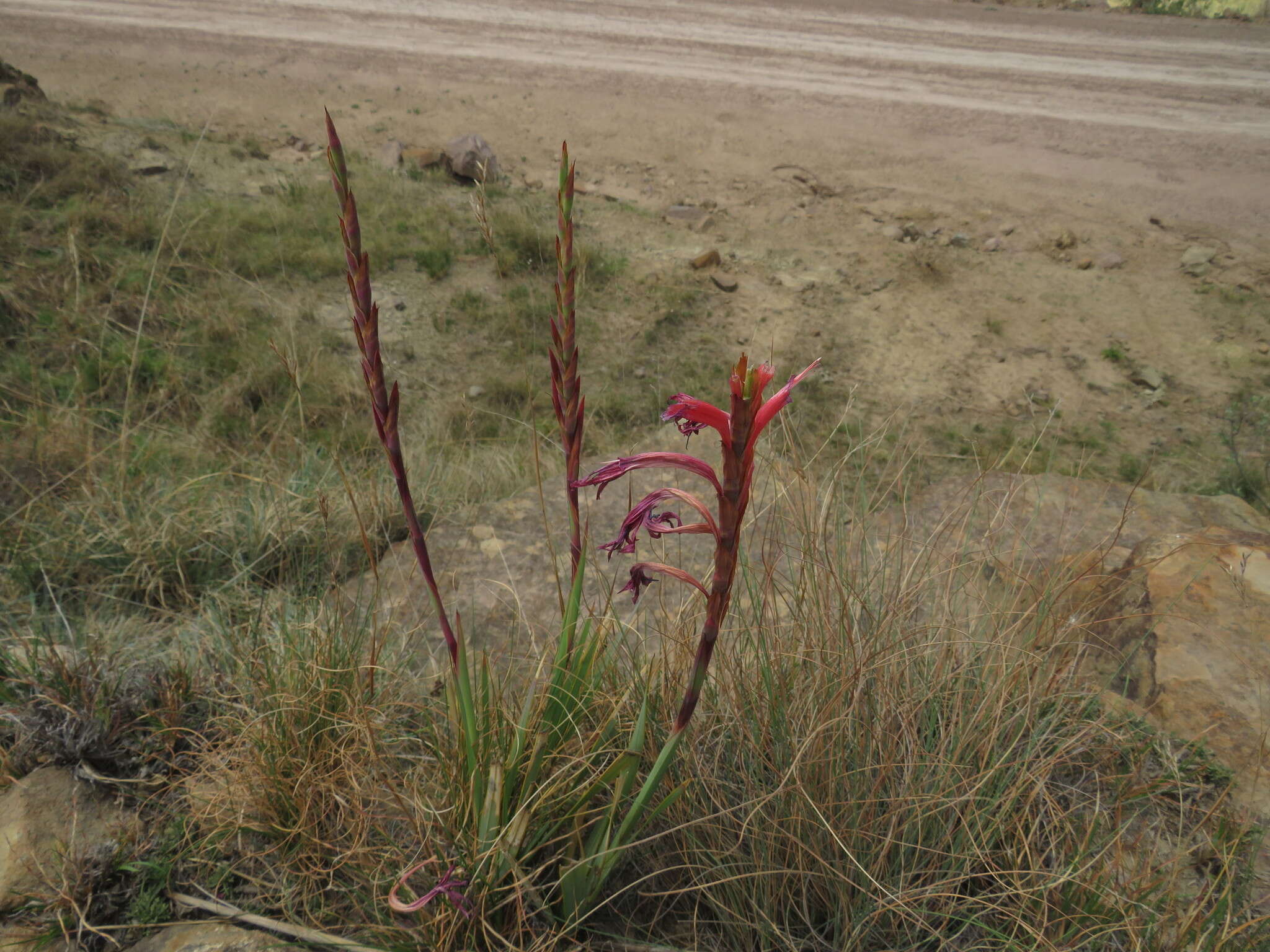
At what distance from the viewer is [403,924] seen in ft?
5.44

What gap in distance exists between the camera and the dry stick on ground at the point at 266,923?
1571 millimetres

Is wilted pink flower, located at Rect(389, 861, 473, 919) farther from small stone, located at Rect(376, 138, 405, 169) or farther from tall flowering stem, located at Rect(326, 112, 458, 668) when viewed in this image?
small stone, located at Rect(376, 138, 405, 169)

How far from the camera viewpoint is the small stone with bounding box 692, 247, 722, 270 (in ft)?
21.5

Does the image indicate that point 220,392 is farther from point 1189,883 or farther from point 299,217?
point 1189,883

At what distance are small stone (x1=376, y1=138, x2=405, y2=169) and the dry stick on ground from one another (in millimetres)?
7240

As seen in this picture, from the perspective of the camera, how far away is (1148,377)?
18.0ft

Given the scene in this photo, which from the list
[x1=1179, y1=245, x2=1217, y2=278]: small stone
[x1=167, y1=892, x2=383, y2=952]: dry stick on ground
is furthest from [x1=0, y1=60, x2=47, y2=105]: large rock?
[x1=1179, y1=245, x2=1217, y2=278]: small stone

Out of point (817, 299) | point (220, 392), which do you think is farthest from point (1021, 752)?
point (817, 299)

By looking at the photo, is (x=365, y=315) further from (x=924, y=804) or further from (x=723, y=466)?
(x=924, y=804)

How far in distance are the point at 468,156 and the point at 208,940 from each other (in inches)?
281

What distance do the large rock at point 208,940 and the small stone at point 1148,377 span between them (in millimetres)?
5786

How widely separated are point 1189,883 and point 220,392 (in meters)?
4.70

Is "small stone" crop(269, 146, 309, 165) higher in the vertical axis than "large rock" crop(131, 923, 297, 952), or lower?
higher

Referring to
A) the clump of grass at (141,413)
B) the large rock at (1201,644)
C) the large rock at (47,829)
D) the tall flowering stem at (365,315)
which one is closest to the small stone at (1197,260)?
the large rock at (1201,644)
